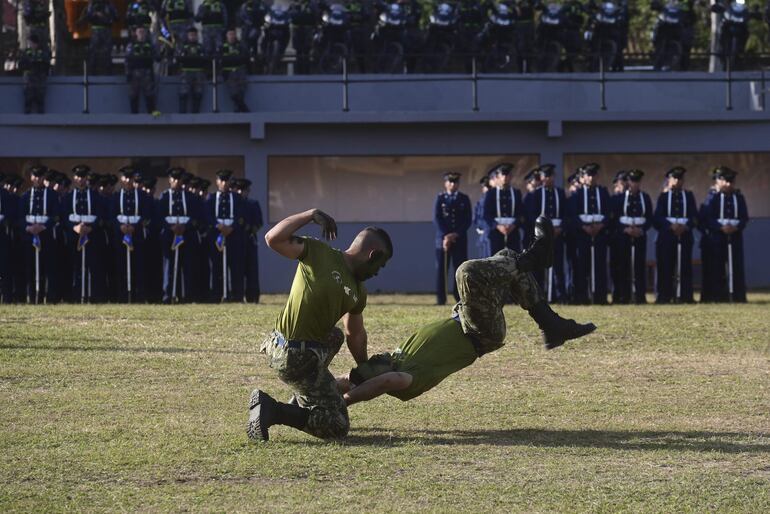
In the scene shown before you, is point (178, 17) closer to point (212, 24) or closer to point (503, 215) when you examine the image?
point (212, 24)

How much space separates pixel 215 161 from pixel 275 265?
229 centimetres

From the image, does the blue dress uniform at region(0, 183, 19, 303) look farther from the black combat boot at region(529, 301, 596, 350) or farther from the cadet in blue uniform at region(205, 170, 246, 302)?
the black combat boot at region(529, 301, 596, 350)

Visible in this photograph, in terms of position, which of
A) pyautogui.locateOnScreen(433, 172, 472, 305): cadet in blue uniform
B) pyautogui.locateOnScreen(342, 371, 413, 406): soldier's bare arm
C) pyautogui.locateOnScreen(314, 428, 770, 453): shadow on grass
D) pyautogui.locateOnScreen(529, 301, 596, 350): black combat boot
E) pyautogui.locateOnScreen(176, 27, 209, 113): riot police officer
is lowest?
pyautogui.locateOnScreen(314, 428, 770, 453): shadow on grass

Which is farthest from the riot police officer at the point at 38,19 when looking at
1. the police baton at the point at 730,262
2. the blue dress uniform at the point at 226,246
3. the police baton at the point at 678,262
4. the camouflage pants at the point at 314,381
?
the camouflage pants at the point at 314,381

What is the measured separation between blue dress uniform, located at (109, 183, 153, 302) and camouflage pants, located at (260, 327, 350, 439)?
1184 centimetres

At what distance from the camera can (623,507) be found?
717 centimetres

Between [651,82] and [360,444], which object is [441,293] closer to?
[651,82]

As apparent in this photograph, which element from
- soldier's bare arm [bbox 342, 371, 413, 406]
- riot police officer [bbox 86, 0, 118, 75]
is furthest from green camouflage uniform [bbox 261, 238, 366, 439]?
riot police officer [bbox 86, 0, 118, 75]

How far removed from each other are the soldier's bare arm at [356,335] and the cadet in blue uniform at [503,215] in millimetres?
10735

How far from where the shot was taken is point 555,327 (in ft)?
30.8

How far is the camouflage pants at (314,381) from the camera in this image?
858cm

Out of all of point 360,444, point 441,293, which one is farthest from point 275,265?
point 360,444

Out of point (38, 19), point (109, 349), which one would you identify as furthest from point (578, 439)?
point (38, 19)

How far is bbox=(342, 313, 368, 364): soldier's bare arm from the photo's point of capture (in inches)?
353
